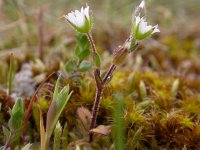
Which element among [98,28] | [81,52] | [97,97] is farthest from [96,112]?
[98,28]

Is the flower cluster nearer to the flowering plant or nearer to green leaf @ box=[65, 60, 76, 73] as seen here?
the flowering plant

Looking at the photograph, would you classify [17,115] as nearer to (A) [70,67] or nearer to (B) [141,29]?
(A) [70,67]

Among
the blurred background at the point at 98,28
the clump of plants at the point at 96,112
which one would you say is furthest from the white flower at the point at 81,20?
the blurred background at the point at 98,28

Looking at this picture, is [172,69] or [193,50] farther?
[193,50]

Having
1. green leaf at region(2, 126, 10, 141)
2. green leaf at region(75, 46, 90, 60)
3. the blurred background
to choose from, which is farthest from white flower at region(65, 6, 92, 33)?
the blurred background

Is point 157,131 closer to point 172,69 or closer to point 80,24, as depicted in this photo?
point 80,24

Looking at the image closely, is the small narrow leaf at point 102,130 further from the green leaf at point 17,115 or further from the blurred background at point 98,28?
the blurred background at point 98,28

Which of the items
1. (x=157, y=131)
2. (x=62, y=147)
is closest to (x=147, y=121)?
(x=157, y=131)

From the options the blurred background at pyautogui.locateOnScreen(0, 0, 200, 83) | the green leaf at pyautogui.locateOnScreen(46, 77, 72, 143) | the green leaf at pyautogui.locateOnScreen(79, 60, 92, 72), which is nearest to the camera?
the green leaf at pyautogui.locateOnScreen(46, 77, 72, 143)
